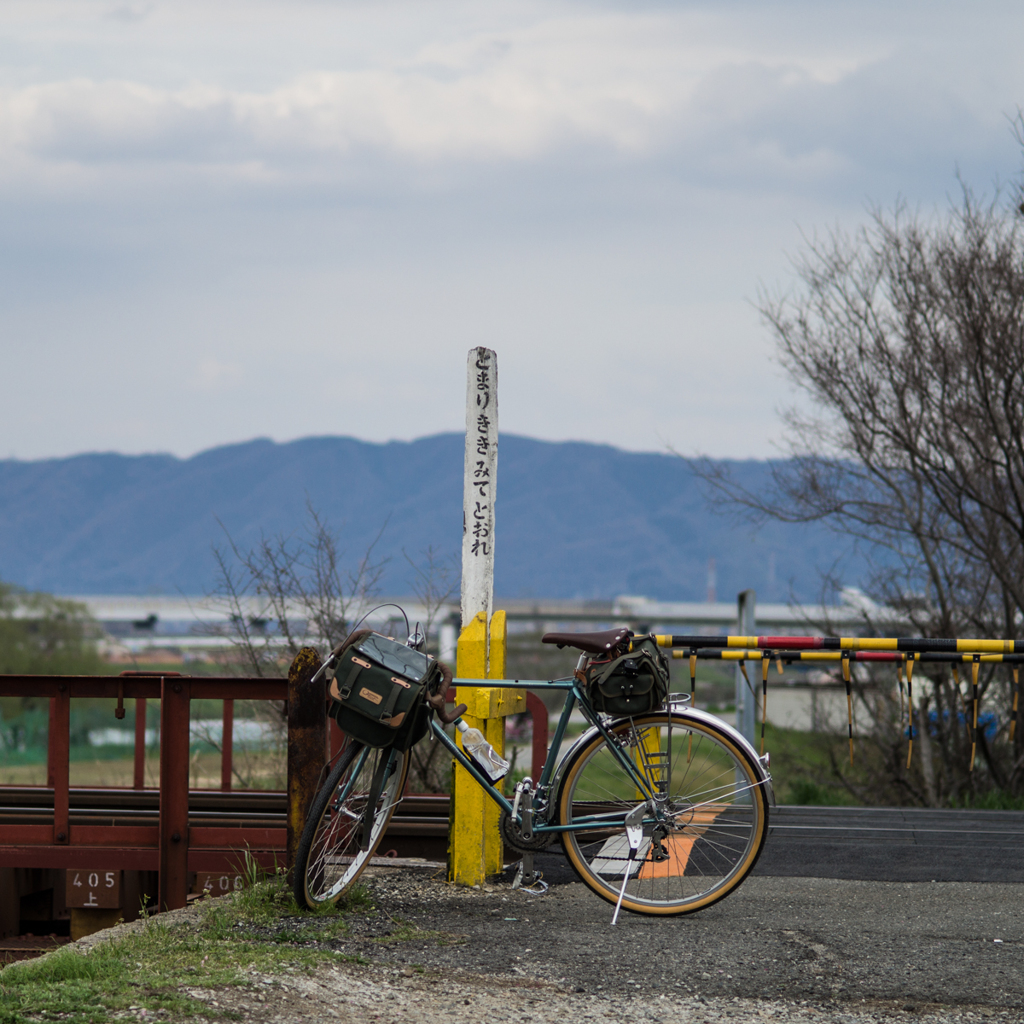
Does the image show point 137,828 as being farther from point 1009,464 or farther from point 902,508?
point 902,508

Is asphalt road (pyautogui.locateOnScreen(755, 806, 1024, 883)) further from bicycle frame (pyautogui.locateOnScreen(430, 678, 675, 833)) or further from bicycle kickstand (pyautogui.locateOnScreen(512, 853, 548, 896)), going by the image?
bicycle frame (pyautogui.locateOnScreen(430, 678, 675, 833))

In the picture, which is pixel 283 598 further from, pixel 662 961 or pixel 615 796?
pixel 662 961

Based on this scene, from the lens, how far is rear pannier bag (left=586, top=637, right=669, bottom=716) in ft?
18.0

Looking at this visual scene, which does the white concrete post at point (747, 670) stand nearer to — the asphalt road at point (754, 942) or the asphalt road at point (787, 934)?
the asphalt road at point (787, 934)

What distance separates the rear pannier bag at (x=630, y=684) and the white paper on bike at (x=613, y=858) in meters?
0.64

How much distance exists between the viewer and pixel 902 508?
51.6 feet

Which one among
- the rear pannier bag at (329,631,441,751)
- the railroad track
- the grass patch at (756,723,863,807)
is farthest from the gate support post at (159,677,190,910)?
the grass patch at (756,723,863,807)

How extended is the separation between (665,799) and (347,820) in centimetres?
142

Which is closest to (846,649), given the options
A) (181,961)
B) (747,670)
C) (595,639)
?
(595,639)

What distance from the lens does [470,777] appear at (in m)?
6.20

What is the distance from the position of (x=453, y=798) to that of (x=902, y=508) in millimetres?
Answer: 10884

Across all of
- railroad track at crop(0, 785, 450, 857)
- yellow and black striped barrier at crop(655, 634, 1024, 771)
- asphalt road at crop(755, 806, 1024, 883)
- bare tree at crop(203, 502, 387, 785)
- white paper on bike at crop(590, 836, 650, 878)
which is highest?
bare tree at crop(203, 502, 387, 785)

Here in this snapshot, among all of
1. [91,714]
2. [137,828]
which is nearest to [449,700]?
[137,828]

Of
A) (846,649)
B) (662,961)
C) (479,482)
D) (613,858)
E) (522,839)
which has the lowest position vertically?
(662,961)
